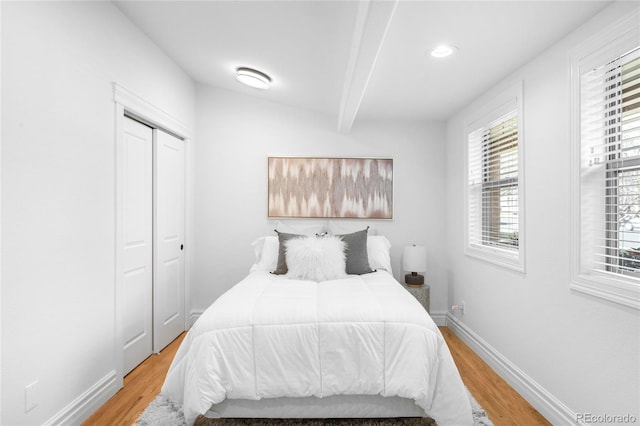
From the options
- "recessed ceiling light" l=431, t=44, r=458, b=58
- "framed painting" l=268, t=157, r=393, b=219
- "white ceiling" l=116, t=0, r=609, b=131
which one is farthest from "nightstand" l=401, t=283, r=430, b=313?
"recessed ceiling light" l=431, t=44, r=458, b=58

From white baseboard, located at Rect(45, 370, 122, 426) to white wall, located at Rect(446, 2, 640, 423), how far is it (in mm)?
2863

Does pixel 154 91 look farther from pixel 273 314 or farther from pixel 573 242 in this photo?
pixel 573 242

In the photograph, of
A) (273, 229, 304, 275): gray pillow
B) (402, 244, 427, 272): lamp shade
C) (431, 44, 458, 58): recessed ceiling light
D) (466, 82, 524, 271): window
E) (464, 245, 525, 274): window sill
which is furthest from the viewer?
(402, 244, 427, 272): lamp shade

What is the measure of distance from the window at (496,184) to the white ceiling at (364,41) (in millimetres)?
287

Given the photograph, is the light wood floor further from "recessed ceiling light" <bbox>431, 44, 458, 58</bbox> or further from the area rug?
"recessed ceiling light" <bbox>431, 44, 458, 58</bbox>

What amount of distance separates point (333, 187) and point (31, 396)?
290 cm

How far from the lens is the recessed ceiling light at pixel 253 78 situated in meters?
2.98

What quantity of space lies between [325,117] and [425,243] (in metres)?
1.90

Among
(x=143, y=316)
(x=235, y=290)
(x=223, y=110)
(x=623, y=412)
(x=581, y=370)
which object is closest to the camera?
(x=623, y=412)

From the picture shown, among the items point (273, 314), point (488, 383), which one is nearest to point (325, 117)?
point (273, 314)

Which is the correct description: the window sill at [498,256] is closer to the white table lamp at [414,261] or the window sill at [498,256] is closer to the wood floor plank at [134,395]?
the white table lamp at [414,261]

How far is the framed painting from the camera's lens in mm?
3650

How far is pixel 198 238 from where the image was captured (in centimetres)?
365

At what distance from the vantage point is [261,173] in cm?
367
